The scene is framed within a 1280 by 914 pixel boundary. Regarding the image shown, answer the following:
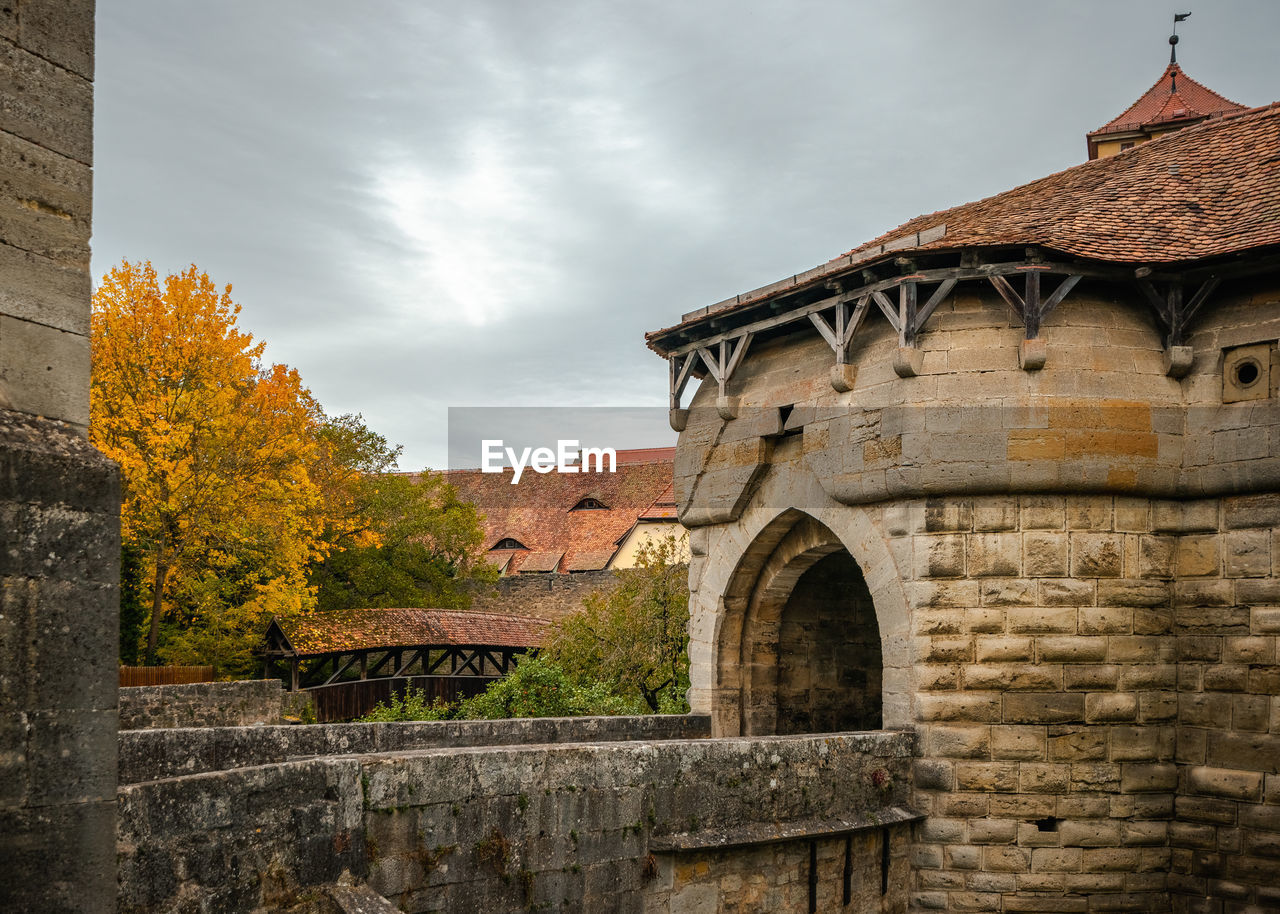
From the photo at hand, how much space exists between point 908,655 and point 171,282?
1898 centimetres

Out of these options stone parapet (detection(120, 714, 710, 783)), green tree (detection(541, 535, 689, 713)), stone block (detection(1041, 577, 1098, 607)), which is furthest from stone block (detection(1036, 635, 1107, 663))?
green tree (detection(541, 535, 689, 713))

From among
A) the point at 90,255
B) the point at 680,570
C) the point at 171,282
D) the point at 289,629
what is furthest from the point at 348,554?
the point at 90,255

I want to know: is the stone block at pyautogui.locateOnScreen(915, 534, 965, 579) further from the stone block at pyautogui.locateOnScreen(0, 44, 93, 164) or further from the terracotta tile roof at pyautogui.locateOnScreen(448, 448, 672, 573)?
the terracotta tile roof at pyautogui.locateOnScreen(448, 448, 672, 573)

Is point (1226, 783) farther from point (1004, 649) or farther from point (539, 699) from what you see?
point (539, 699)

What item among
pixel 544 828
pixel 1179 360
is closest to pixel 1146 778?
pixel 1179 360

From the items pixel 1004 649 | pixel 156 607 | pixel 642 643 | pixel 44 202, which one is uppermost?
pixel 44 202

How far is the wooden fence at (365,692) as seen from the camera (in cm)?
2327

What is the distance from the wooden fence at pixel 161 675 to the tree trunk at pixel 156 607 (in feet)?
7.36

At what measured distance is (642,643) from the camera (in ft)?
66.1

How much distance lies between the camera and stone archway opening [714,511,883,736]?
1206 centimetres

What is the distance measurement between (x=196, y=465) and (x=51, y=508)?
2092 cm

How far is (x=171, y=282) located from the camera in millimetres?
23516

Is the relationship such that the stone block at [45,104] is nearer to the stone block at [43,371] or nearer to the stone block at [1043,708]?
the stone block at [43,371]

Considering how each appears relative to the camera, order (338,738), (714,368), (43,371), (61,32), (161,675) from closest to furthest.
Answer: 1. (43,371)
2. (61,32)
3. (338,738)
4. (714,368)
5. (161,675)
